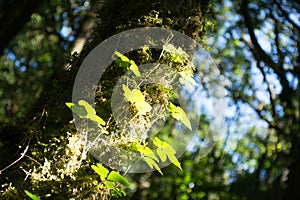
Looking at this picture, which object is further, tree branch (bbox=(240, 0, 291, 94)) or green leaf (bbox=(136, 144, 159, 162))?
tree branch (bbox=(240, 0, 291, 94))

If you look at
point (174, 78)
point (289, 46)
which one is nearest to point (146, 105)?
point (174, 78)

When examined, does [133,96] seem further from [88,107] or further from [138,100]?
[88,107]

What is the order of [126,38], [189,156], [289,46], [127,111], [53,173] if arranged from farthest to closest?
[189,156] → [289,46] → [126,38] → [127,111] → [53,173]

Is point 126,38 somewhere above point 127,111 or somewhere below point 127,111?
above

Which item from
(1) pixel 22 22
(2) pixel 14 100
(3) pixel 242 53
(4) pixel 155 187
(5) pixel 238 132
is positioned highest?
(1) pixel 22 22

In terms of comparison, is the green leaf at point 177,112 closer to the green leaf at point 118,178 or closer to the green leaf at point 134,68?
the green leaf at point 134,68

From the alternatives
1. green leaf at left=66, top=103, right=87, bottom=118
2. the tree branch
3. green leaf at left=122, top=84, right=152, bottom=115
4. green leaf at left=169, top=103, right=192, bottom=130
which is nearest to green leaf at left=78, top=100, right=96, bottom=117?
green leaf at left=66, top=103, right=87, bottom=118

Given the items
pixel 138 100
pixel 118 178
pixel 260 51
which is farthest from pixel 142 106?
pixel 260 51

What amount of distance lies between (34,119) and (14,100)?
566cm

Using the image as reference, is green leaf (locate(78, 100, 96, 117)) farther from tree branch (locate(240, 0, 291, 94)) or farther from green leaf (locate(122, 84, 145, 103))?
tree branch (locate(240, 0, 291, 94))

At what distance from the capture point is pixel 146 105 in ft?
5.55

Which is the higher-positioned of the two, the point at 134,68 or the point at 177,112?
the point at 134,68

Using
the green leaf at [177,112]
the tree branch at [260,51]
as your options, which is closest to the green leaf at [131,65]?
the green leaf at [177,112]

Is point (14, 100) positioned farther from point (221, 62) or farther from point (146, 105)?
point (146, 105)
